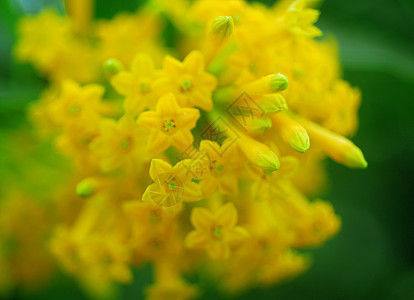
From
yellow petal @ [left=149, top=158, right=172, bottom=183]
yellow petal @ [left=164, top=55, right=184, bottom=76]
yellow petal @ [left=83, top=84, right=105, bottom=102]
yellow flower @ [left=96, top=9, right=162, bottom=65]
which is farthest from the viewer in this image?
yellow flower @ [left=96, top=9, right=162, bottom=65]

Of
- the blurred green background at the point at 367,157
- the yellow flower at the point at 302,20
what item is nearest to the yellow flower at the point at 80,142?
the blurred green background at the point at 367,157

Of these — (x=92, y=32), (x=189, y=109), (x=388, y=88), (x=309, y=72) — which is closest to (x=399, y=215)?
(x=388, y=88)

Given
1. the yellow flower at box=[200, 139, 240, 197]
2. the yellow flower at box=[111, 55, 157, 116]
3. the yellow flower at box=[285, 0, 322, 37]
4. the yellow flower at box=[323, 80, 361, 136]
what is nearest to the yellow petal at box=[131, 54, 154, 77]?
the yellow flower at box=[111, 55, 157, 116]

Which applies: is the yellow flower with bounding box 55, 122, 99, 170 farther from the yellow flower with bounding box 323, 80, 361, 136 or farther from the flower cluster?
the yellow flower with bounding box 323, 80, 361, 136

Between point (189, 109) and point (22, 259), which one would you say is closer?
point (189, 109)

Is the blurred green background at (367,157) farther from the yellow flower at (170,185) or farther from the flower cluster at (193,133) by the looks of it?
the yellow flower at (170,185)

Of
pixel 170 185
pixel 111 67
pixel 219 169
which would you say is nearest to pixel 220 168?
pixel 219 169

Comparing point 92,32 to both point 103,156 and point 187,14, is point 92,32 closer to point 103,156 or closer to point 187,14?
point 187,14
